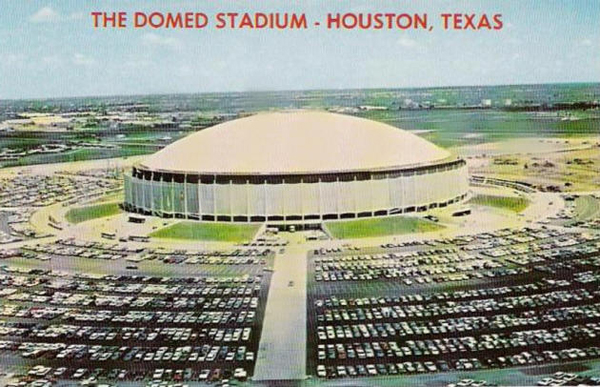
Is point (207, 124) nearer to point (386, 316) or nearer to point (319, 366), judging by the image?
point (386, 316)

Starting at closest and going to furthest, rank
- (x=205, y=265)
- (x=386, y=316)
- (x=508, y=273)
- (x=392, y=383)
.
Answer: (x=392, y=383) < (x=386, y=316) < (x=508, y=273) < (x=205, y=265)

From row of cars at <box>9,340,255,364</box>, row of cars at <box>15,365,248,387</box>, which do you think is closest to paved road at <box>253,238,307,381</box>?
row of cars at <box>9,340,255,364</box>

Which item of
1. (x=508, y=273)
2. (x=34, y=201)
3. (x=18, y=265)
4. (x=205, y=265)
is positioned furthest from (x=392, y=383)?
(x=34, y=201)

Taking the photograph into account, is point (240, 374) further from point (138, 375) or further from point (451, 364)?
point (451, 364)

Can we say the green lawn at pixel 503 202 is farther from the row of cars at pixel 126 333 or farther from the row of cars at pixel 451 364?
the row of cars at pixel 126 333

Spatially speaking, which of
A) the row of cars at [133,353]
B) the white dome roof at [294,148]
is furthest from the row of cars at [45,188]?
the row of cars at [133,353]
